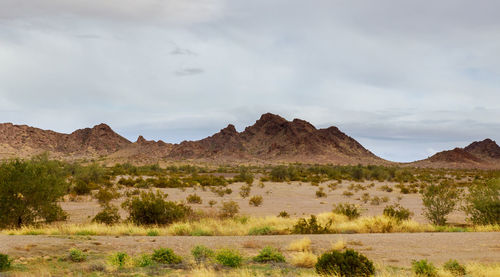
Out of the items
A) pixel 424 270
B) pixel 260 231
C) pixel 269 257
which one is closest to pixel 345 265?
pixel 424 270

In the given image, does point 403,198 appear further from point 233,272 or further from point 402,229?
point 233,272

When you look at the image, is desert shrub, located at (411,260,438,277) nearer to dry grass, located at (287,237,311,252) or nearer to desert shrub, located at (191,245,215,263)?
dry grass, located at (287,237,311,252)

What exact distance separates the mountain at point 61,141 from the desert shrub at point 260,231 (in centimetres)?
14079

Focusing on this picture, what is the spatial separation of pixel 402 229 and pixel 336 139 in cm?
15223

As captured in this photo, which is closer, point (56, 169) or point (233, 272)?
point (233, 272)

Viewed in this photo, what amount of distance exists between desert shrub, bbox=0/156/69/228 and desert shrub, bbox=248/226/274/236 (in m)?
9.60

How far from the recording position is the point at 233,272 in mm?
10031

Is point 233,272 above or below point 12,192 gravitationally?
below

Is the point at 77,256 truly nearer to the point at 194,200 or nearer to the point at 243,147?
the point at 194,200

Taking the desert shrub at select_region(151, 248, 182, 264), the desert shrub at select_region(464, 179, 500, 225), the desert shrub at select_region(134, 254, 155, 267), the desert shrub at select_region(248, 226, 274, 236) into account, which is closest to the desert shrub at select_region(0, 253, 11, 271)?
the desert shrub at select_region(134, 254, 155, 267)

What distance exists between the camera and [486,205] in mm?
18812

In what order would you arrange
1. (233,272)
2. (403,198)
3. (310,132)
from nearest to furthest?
(233,272), (403,198), (310,132)

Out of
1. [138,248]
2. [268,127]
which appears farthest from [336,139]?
[138,248]

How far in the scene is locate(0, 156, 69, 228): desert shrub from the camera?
1834 cm
